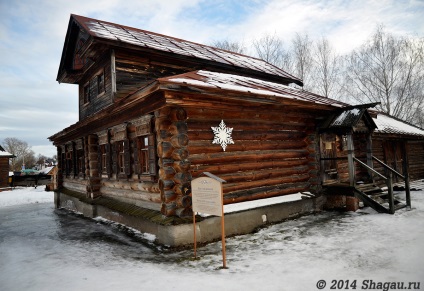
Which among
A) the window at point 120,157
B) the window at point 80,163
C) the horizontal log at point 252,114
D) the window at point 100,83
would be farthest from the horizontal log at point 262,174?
the window at point 80,163

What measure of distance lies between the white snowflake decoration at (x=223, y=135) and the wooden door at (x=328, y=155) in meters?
4.22

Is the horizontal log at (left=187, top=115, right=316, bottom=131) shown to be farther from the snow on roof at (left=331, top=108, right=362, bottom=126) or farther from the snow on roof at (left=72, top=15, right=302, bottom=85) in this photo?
the snow on roof at (left=72, top=15, right=302, bottom=85)

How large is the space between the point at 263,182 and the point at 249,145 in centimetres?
121

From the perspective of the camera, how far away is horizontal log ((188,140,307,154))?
6.77 metres

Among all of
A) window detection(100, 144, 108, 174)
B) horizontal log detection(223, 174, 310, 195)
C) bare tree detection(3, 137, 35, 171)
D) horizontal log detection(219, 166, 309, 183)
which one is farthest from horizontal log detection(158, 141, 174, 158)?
bare tree detection(3, 137, 35, 171)

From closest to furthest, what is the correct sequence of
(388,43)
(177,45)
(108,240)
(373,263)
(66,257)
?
(373,263), (66,257), (108,240), (177,45), (388,43)

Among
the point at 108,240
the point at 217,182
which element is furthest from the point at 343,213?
the point at 108,240

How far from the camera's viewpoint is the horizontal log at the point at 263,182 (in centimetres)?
736

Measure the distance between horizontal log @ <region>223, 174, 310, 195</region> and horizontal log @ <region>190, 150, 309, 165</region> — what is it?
24.9 inches

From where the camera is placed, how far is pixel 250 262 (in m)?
5.03

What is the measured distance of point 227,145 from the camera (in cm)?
736

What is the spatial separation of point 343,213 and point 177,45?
30.1 feet

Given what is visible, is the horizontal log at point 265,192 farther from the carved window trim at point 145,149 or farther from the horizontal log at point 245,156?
the carved window trim at point 145,149

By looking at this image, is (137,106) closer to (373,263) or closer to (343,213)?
(373,263)
